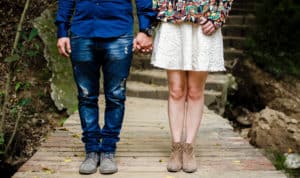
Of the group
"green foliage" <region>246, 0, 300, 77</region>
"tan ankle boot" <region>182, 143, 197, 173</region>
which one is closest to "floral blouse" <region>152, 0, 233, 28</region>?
"tan ankle boot" <region>182, 143, 197, 173</region>

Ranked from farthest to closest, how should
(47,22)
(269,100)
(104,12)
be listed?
1. (269,100)
2. (47,22)
3. (104,12)

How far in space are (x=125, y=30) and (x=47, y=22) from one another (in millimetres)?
3792

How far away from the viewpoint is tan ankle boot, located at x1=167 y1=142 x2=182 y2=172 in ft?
11.0

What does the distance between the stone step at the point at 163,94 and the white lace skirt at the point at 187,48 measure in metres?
3.17

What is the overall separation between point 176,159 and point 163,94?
321 centimetres

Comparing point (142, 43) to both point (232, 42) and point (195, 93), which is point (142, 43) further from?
point (232, 42)

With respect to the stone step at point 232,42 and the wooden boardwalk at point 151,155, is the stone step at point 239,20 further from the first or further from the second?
the wooden boardwalk at point 151,155

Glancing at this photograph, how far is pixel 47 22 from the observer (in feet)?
21.8

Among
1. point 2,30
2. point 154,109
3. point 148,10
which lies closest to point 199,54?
point 148,10

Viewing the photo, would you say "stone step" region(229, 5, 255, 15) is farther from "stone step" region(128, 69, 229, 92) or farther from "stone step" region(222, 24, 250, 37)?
"stone step" region(128, 69, 229, 92)

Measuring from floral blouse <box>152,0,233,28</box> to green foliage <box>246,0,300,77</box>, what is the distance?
406cm

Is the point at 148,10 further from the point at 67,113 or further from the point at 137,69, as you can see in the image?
the point at 137,69

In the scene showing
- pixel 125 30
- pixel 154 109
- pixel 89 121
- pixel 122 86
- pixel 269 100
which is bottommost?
pixel 269 100

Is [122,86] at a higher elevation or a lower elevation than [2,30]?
higher
